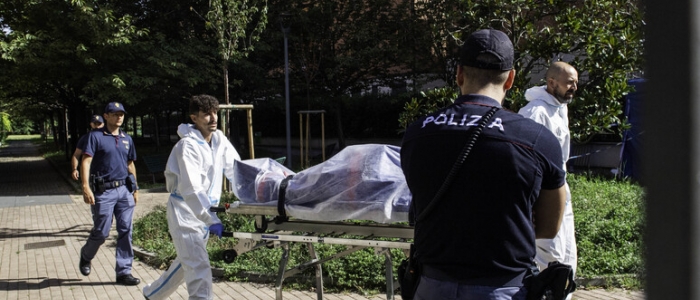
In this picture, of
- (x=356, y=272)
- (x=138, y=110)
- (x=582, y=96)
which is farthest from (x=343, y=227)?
(x=138, y=110)

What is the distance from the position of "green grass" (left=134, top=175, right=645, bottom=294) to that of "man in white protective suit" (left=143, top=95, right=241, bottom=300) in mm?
1854

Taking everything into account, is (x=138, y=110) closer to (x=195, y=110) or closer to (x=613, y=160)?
(x=613, y=160)

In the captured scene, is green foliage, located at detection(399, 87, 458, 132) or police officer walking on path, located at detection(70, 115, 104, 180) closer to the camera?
police officer walking on path, located at detection(70, 115, 104, 180)

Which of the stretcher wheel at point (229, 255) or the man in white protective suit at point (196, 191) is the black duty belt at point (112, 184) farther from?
the stretcher wheel at point (229, 255)

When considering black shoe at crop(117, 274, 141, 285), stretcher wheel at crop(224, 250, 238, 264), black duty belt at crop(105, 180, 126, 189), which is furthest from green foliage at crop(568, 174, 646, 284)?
black duty belt at crop(105, 180, 126, 189)

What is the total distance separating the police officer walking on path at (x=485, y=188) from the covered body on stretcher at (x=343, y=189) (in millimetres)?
1845

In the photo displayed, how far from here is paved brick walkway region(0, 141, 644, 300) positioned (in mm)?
6496

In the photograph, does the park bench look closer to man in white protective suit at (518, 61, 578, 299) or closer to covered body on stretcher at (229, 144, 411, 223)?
covered body on stretcher at (229, 144, 411, 223)

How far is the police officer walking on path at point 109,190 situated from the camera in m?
7.00

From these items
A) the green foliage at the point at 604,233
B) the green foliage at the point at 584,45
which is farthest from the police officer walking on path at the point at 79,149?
the green foliage at the point at 604,233

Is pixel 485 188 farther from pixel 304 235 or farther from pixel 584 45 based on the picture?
pixel 584 45

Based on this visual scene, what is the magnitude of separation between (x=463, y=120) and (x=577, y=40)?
790 centimetres

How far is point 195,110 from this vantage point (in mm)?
5113

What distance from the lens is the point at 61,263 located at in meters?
8.12
